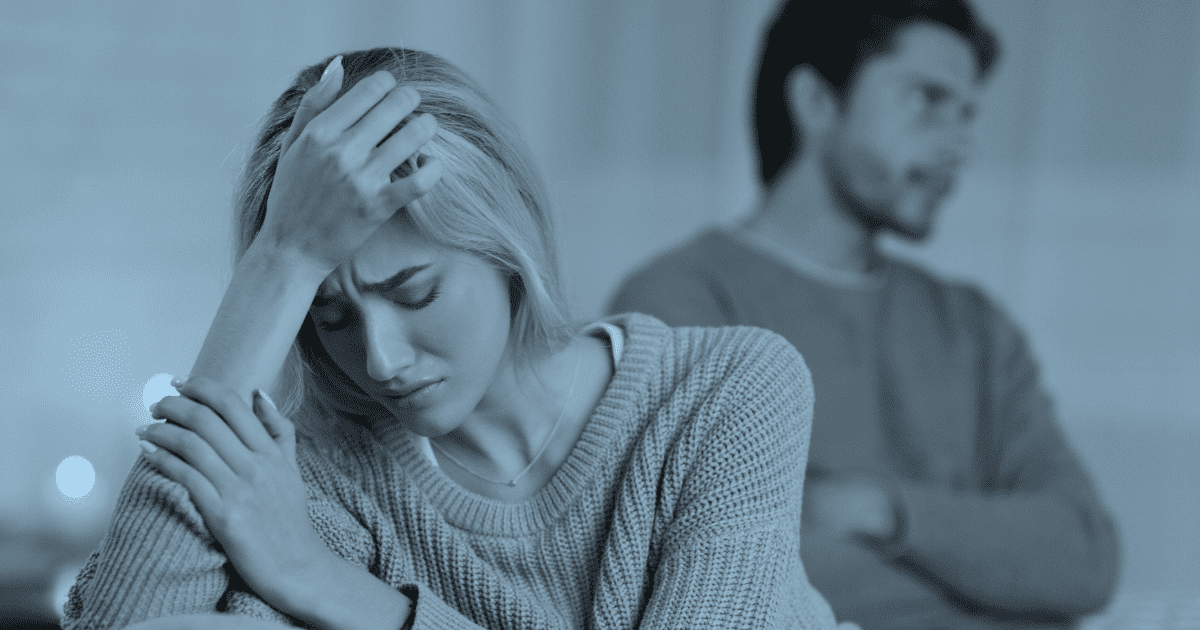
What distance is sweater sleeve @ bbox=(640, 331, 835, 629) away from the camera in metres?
0.90

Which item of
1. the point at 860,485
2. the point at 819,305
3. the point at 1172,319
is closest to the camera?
the point at 860,485

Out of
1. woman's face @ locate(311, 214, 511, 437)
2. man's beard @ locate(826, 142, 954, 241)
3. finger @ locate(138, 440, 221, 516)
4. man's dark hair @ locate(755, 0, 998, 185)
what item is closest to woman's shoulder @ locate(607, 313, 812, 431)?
woman's face @ locate(311, 214, 511, 437)

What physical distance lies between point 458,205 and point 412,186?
0.08 metres

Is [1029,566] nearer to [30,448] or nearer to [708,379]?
[708,379]

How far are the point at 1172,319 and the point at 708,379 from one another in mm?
1897

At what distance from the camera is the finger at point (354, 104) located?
88 centimetres

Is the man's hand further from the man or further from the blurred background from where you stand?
the blurred background

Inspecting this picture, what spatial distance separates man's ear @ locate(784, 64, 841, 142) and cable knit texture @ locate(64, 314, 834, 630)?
0.98 metres

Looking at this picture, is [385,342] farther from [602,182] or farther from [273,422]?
[602,182]

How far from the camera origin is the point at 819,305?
1767mm

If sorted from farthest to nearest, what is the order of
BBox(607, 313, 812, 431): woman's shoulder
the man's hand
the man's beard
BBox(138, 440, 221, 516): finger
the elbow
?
1. the man's beard
2. the elbow
3. the man's hand
4. BBox(607, 313, 812, 431): woman's shoulder
5. BBox(138, 440, 221, 516): finger

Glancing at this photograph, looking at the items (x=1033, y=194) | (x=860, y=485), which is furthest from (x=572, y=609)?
(x=1033, y=194)

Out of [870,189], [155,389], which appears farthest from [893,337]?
[155,389]

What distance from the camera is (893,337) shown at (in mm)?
1810
